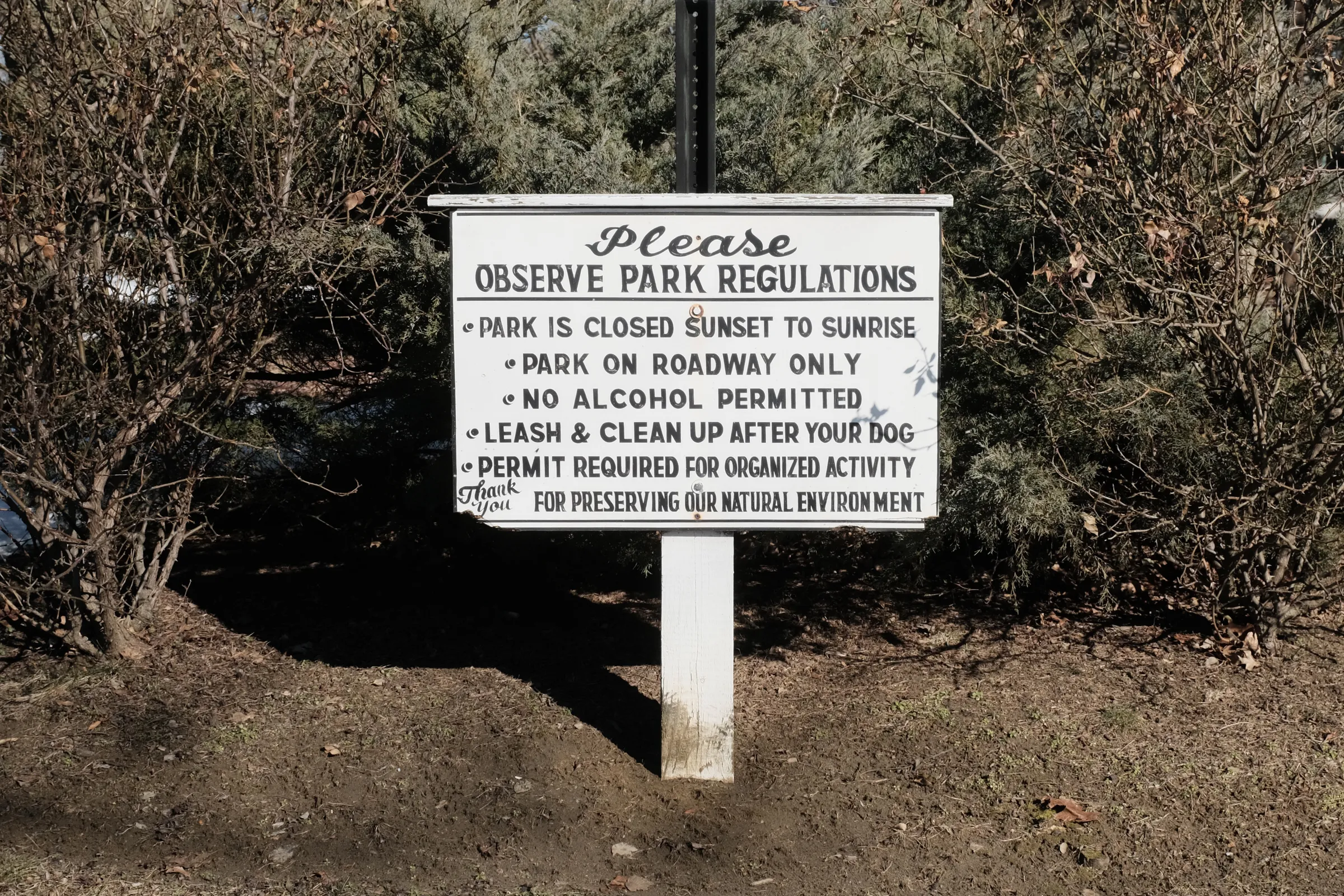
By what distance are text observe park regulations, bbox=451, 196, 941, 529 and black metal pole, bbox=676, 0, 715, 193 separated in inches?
11.8

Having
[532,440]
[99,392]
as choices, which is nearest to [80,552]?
[99,392]

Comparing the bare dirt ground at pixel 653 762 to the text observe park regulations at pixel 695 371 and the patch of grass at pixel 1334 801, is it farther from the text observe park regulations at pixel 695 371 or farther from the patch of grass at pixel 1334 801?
the text observe park regulations at pixel 695 371

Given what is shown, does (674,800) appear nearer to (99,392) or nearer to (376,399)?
(99,392)

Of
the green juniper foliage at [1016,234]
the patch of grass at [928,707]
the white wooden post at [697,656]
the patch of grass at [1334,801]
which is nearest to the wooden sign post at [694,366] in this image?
the white wooden post at [697,656]

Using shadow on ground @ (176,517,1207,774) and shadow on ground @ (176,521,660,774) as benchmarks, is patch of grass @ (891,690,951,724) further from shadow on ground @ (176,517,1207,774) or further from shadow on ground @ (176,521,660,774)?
shadow on ground @ (176,521,660,774)

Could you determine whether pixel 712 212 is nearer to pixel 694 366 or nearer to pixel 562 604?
pixel 694 366

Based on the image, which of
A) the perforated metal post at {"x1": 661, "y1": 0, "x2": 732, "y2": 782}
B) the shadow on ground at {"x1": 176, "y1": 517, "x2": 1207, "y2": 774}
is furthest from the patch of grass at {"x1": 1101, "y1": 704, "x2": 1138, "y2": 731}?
the perforated metal post at {"x1": 661, "y1": 0, "x2": 732, "y2": 782}

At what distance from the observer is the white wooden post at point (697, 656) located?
4.59m

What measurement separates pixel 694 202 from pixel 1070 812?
2537mm

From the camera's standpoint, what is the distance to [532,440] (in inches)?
176

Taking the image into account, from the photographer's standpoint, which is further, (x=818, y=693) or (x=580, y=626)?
(x=580, y=626)

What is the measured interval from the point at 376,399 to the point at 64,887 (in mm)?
3459

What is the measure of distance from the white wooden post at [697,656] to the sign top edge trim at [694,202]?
119 centimetres

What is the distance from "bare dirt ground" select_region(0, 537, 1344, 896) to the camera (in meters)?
4.11
